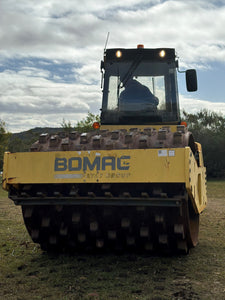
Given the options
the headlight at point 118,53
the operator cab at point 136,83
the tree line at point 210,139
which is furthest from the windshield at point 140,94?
the tree line at point 210,139

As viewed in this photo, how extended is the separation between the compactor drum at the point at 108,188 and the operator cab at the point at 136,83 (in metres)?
1.79

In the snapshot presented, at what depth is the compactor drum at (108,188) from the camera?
13.4 feet

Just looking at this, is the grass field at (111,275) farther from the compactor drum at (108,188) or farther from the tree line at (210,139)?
the tree line at (210,139)

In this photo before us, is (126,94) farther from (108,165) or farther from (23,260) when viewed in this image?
(23,260)

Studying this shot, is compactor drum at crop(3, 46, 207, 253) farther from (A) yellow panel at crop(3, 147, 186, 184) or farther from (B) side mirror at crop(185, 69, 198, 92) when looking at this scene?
(B) side mirror at crop(185, 69, 198, 92)

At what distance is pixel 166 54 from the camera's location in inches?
260

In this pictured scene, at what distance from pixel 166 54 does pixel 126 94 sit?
966 millimetres

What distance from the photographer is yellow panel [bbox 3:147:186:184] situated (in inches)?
159

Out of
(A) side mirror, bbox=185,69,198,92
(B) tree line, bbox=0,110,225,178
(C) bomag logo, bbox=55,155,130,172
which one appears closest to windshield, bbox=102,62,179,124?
(A) side mirror, bbox=185,69,198,92

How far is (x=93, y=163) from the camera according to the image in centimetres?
425

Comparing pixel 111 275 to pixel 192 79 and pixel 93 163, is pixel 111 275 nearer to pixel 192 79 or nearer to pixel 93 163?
pixel 93 163

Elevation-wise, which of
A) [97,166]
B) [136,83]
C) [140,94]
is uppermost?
[136,83]

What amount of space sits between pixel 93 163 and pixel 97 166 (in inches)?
2.3

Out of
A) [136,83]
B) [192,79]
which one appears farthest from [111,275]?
[192,79]
